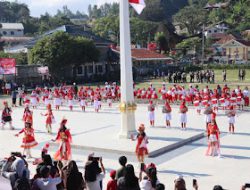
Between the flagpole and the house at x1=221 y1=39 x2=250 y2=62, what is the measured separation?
274 feet

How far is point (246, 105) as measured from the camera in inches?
1155

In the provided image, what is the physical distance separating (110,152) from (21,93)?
65.3 feet

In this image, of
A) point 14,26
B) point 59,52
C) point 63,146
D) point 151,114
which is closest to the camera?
point 63,146

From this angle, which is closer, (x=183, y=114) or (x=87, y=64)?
(x=183, y=114)

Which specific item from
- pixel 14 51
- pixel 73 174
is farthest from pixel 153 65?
pixel 73 174

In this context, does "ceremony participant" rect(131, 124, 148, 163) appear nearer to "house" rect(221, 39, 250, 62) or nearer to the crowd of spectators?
the crowd of spectators

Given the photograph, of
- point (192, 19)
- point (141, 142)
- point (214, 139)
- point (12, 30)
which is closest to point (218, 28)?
point (192, 19)

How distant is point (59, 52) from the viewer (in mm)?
51625

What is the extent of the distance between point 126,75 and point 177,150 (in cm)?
379

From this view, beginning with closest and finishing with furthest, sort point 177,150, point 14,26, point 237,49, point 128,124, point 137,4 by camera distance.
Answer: point 177,150, point 137,4, point 128,124, point 237,49, point 14,26

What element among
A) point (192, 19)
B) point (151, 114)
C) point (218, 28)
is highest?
point (192, 19)

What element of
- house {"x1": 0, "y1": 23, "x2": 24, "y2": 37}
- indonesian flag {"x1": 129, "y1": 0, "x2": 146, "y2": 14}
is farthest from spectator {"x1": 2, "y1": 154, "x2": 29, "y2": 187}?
house {"x1": 0, "y1": 23, "x2": 24, "y2": 37}

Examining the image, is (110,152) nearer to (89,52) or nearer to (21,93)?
(21,93)

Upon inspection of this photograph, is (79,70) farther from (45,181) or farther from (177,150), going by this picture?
(45,181)
